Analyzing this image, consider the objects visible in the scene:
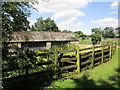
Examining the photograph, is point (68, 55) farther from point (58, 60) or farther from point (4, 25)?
point (4, 25)

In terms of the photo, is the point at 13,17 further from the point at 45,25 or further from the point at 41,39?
the point at 45,25

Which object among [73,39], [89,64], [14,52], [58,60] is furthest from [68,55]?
[73,39]

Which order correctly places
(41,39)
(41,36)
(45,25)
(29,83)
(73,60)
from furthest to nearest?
(45,25) → (41,36) → (41,39) → (73,60) → (29,83)

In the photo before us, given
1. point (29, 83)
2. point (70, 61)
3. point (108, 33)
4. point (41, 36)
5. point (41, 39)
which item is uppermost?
point (108, 33)

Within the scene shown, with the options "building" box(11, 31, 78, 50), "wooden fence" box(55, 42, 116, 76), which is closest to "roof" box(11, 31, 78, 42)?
"building" box(11, 31, 78, 50)

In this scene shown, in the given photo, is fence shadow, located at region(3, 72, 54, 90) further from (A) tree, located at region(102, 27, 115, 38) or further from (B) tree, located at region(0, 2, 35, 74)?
(A) tree, located at region(102, 27, 115, 38)

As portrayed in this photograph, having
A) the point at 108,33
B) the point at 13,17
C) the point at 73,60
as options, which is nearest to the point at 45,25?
A: the point at 73,60

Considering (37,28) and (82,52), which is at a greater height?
(37,28)

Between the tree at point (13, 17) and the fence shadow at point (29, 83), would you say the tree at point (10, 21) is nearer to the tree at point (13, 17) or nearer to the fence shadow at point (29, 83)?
the tree at point (13, 17)

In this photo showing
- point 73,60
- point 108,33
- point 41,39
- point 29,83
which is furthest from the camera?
point 108,33

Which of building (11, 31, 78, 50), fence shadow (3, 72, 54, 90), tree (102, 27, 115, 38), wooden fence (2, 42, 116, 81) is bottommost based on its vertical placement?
fence shadow (3, 72, 54, 90)

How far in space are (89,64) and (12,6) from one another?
21.3 ft

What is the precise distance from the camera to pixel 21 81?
4.85 m

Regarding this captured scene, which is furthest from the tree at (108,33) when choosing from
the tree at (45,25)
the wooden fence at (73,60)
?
the wooden fence at (73,60)
